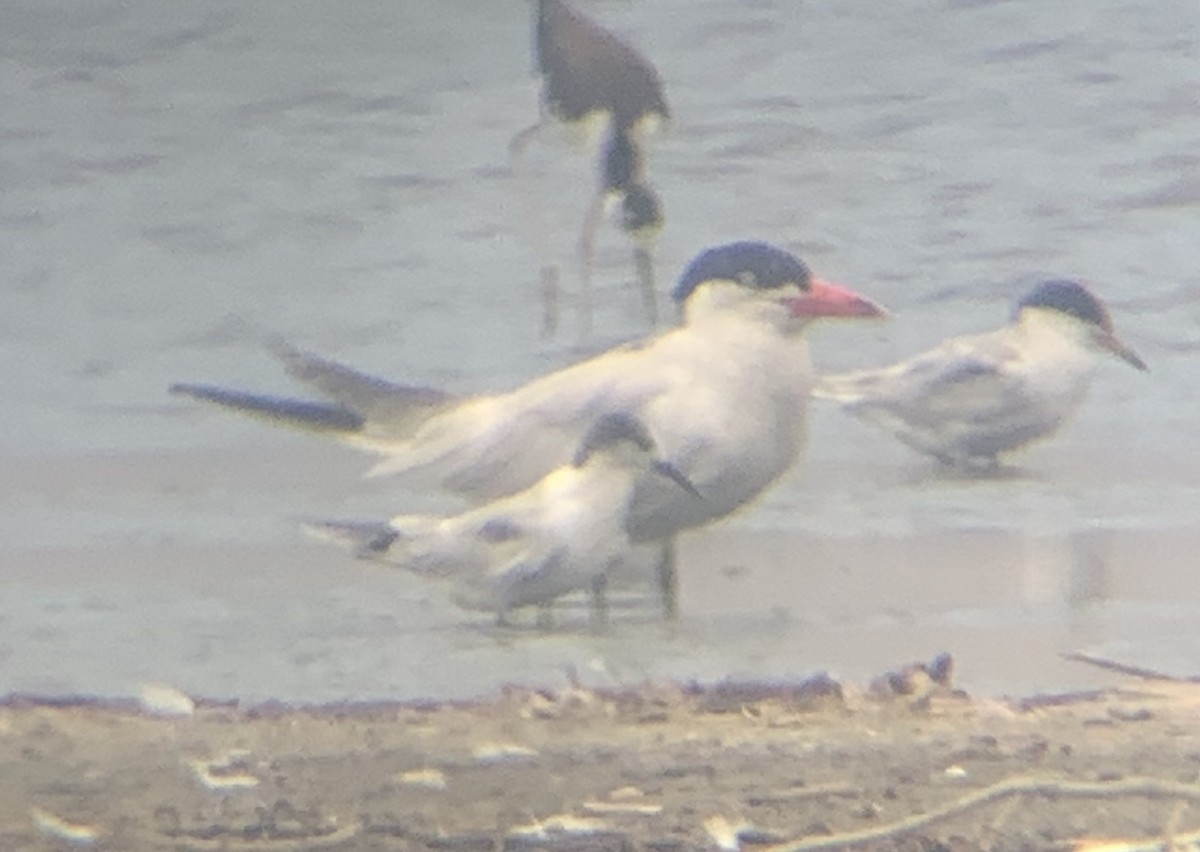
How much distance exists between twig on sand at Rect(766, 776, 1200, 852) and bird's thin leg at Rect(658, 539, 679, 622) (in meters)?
1.25

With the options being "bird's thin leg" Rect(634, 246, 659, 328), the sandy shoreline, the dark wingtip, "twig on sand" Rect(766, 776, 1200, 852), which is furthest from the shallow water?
"twig on sand" Rect(766, 776, 1200, 852)

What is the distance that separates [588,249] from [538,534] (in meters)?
0.77

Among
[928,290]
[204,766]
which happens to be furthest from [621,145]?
[204,766]

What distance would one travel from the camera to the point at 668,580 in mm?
3453

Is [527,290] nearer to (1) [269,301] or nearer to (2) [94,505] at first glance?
(1) [269,301]

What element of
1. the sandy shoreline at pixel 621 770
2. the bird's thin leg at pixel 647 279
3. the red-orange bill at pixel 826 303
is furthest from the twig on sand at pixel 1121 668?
the bird's thin leg at pixel 647 279

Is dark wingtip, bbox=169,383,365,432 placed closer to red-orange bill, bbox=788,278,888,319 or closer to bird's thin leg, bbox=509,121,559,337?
bird's thin leg, bbox=509,121,559,337

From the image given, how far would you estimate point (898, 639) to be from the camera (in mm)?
3256

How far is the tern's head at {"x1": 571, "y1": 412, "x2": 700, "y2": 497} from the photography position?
10.3 feet

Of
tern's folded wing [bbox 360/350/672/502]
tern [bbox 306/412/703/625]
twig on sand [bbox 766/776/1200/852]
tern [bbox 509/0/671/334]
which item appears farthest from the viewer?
tern [bbox 509/0/671/334]

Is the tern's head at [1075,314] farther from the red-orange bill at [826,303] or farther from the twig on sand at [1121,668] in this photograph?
the twig on sand at [1121,668]

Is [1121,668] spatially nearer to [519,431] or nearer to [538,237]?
[519,431]

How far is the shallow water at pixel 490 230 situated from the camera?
372cm

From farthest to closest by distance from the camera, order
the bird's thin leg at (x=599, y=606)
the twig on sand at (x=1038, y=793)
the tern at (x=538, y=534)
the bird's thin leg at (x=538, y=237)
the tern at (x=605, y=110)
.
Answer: the bird's thin leg at (x=538, y=237) → the tern at (x=605, y=110) → the bird's thin leg at (x=599, y=606) → the tern at (x=538, y=534) → the twig on sand at (x=1038, y=793)
